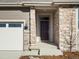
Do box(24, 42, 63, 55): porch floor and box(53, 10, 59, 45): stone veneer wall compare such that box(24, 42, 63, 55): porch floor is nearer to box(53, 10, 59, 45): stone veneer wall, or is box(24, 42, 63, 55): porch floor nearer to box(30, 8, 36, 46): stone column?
box(53, 10, 59, 45): stone veneer wall

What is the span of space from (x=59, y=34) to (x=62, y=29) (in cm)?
52

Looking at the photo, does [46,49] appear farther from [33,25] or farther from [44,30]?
[44,30]

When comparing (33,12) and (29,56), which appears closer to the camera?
(29,56)

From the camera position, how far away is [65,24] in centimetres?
2159

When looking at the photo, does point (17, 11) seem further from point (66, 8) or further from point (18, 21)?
point (66, 8)

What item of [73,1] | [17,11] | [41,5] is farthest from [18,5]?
[73,1]

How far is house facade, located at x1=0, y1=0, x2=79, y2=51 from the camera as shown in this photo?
21.5m

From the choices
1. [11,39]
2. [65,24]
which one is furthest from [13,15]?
[65,24]

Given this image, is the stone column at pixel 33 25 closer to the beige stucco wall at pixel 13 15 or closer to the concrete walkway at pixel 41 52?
the beige stucco wall at pixel 13 15

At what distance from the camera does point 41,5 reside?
71.9 feet

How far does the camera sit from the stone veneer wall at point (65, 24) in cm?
2147

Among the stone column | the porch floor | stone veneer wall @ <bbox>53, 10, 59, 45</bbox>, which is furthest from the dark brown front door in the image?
the stone column

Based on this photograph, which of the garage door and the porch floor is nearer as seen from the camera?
the porch floor

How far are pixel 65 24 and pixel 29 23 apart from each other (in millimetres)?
3264
